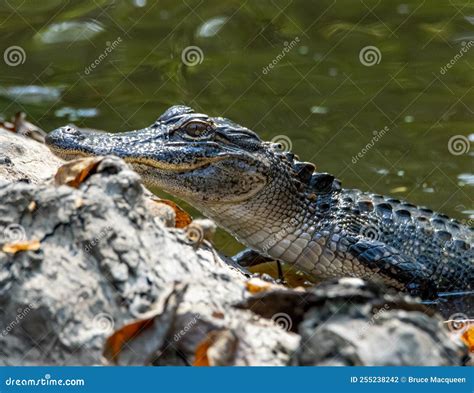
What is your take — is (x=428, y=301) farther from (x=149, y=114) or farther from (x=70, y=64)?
(x=70, y=64)

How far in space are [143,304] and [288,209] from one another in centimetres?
320

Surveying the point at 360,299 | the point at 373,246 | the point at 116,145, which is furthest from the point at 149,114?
the point at 360,299

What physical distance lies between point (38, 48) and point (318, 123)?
3348mm

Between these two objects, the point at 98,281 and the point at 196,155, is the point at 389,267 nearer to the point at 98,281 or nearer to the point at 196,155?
the point at 196,155

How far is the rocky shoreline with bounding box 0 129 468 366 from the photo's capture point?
2785 millimetres

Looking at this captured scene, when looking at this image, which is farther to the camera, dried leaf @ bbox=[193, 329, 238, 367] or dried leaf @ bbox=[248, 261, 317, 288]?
dried leaf @ bbox=[248, 261, 317, 288]

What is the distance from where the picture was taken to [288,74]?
9.28 meters

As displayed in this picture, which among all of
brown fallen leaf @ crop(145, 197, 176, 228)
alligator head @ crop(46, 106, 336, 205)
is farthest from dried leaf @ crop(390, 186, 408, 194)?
brown fallen leaf @ crop(145, 197, 176, 228)

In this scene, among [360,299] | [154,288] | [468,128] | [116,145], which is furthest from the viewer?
[468,128]

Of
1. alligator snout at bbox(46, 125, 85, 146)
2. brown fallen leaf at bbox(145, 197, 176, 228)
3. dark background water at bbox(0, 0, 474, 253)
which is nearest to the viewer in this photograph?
brown fallen leaf at bbox(145, 197, 176, 228)

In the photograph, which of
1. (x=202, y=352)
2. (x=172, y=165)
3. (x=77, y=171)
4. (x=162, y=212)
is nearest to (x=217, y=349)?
(x=202, y=352)

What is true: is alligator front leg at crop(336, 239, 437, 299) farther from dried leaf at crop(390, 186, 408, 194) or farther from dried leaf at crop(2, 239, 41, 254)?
dried leaf at crop(2, 239, 41, 254)

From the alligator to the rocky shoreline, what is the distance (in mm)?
2443

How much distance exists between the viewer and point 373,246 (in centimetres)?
606
